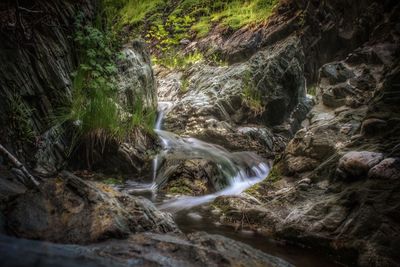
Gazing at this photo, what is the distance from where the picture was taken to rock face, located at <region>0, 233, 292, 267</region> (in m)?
1.65

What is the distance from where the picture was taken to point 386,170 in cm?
286

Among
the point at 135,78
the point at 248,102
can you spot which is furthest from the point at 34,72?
the point at 248,102

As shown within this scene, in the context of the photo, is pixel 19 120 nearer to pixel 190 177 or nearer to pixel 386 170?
pixel 190 177

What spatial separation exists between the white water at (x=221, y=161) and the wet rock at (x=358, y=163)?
1.97 meters

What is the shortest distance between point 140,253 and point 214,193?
10.9ft

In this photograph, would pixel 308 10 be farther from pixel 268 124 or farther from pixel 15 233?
pixel 15 233

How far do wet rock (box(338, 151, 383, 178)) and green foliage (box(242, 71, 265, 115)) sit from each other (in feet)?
18.2

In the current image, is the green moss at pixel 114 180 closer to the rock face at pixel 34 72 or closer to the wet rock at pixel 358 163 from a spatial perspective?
the rock face at pixel 34 72

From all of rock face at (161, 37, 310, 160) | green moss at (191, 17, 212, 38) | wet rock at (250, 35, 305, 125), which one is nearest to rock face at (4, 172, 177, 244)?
rock face at (161, 37, 310, 160)

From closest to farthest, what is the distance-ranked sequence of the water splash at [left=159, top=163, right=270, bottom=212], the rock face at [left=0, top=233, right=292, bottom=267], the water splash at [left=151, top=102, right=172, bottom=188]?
the rock face at [left=0, top=233, right=292, bottom=267], the water splash at [left=159, top=163, right=270, bottom=212], the water splash at [left=151, top=102, right=172, bottom=188]

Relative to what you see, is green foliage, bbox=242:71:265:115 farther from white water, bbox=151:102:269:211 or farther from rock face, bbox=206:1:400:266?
rock face, bbox=206:1:400:266

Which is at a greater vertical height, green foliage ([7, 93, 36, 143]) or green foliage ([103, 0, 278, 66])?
green foliage ([103, 0, 278, 66])

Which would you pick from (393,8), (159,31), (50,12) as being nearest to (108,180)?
(50,12)

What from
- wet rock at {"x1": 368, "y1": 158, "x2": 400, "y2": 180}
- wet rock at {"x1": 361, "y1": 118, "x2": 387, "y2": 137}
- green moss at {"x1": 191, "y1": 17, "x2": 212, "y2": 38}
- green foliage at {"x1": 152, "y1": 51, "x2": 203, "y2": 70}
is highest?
green moss at {"x1": 191, "y1": 17, "x2": 212, "y2": 38}
